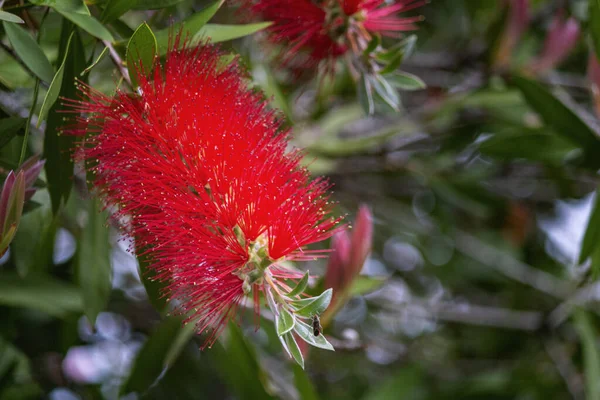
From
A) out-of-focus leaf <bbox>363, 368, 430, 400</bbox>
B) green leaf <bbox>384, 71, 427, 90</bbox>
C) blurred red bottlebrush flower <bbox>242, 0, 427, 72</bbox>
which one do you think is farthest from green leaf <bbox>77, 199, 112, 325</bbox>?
out-of-focus leaf <bbox>363, 368, 430, 400</bbox>

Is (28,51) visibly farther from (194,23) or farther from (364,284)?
(364,284)

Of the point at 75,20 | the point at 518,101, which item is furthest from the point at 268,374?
the point at 518,101

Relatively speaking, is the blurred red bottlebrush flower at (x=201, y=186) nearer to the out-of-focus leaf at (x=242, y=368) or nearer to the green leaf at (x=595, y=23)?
the out-of-focus leaf at (x=242, y=368)

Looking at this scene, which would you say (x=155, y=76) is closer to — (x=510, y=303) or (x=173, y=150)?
(x=173, y=150)

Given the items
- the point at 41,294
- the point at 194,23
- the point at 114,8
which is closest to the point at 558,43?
the point at 194,23

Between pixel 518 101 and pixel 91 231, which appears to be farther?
pixel 518 101

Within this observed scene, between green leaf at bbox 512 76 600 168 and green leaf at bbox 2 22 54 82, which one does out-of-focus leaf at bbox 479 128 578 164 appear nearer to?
green leaf at bbox 512 76 600 168
